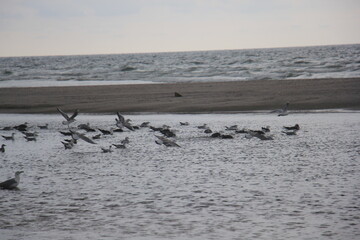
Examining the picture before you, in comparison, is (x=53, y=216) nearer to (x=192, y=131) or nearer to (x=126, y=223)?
(x=126, y=223)

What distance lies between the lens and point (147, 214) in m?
6.76

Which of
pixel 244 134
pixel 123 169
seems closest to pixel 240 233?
pixel 123 169

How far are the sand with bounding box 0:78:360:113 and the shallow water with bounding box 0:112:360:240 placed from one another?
7860 mm

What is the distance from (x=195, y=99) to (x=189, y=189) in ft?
55.5

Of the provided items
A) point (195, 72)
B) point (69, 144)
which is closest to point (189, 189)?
point (69, 144)

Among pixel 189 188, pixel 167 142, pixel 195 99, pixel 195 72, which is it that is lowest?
pixel 189 188

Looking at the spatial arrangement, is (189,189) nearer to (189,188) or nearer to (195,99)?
(189,188)

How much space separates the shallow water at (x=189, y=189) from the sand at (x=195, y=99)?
7.86 meters

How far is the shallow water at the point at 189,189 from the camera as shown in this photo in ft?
20.2

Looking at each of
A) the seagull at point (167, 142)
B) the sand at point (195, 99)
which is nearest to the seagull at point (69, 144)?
the seagull at point (167, 142)

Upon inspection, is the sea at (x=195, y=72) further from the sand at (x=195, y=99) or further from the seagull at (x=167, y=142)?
the seagull at (x=167, y=142)

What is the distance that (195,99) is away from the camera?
2481 cm

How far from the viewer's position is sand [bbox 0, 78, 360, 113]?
71.3ft

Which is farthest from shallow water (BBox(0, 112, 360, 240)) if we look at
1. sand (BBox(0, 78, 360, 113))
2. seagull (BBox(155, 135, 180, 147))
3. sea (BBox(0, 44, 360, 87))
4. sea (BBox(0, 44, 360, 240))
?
sea (BBox(0, 44, 360, 87))
